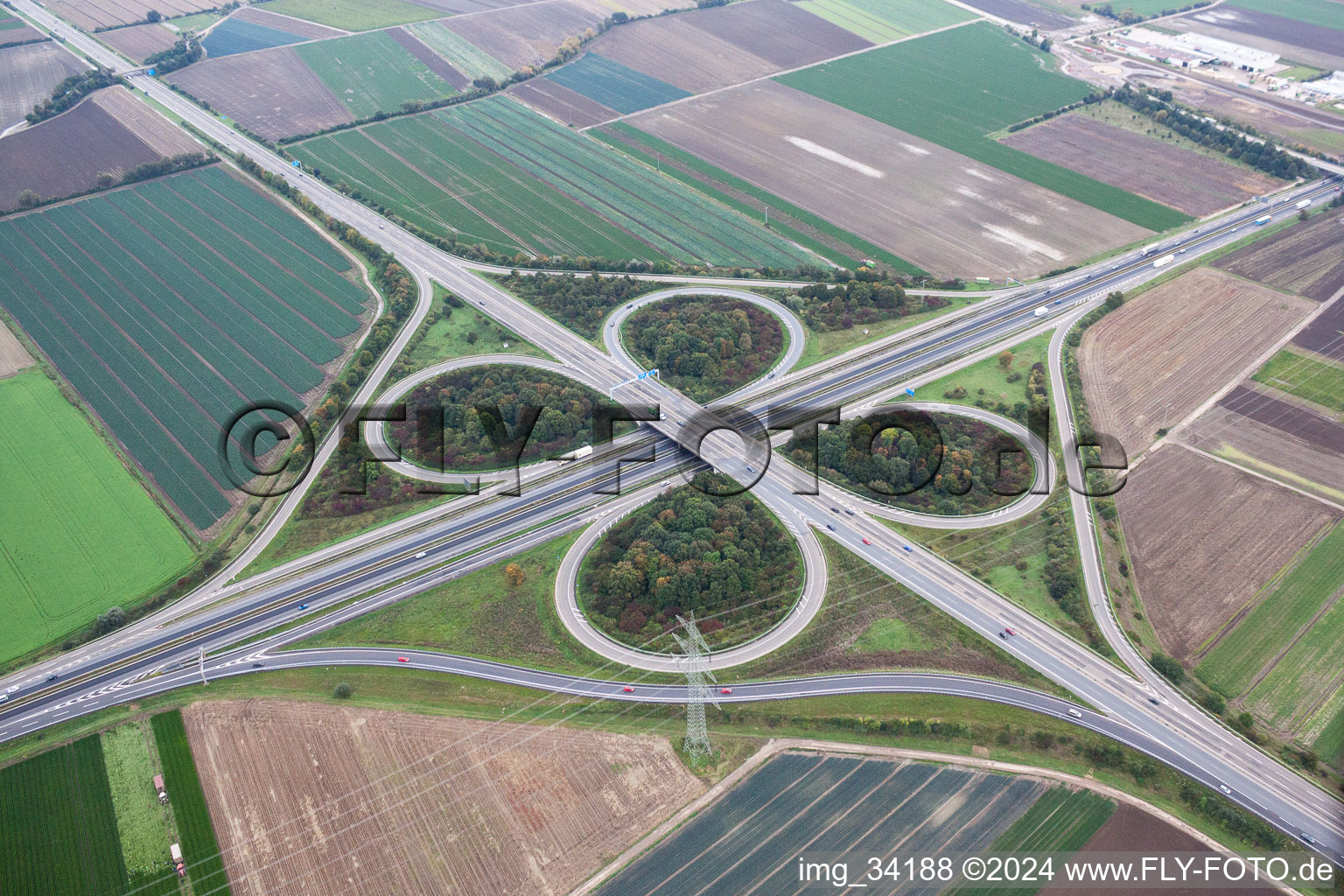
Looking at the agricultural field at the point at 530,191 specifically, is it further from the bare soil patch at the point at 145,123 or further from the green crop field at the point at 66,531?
the green crop field at the point at 66,531

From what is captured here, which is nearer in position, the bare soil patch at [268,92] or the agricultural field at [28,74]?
the bare soil patch at [268,92]

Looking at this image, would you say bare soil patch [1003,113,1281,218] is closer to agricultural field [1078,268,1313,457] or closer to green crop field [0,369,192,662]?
agricultural field [1078,268,1313,457]

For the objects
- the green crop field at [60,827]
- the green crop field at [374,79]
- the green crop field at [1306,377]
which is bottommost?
the green crop field at [60,827]

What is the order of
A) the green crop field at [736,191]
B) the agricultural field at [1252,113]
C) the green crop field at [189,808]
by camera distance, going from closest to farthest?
the green crop field at [189,808] < the green crop field at [736,191] < the agricultural field at [1252,113]

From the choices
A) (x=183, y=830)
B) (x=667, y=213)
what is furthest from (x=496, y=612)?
(x=667, y=213)

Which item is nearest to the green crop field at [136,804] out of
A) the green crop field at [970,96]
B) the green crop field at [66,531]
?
the green crop field at [66,531]

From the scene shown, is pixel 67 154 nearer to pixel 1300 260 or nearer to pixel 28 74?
pixel 28 74

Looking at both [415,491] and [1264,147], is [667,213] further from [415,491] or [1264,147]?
[1264,147]

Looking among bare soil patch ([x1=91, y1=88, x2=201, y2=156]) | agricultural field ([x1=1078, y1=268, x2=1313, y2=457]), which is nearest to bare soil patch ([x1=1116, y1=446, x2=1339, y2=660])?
agricultural field ([x1=1078, y1=268, x2=1313, y2=457])
